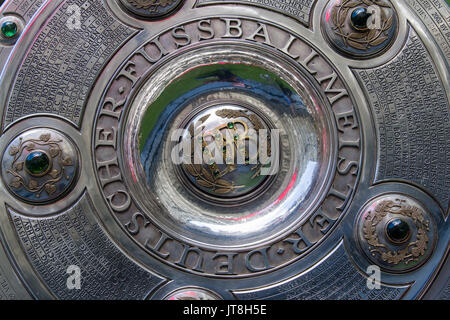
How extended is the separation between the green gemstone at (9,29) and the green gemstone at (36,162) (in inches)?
28.6

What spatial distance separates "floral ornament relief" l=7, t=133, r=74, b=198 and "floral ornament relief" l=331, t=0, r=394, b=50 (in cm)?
180

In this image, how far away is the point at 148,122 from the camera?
3436 mm

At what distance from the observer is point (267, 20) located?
3.31m

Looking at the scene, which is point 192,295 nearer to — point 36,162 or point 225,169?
point 225,169

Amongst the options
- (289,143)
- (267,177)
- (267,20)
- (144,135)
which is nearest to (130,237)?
(144,135)

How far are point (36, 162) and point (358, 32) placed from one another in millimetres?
2073

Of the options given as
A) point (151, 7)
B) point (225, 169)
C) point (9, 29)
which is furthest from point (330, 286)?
point (9, 29)

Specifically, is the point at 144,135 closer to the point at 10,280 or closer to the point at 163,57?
the point at 163,57

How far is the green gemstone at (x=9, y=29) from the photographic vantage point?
3.21 m

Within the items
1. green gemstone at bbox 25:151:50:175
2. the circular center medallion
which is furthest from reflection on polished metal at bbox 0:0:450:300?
the circular center medallion

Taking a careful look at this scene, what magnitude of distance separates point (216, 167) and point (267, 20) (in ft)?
3.24

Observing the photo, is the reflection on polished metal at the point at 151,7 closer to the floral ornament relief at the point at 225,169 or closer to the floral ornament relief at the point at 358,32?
the floral ornament relief at the point at 225,169

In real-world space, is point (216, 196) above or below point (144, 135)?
below

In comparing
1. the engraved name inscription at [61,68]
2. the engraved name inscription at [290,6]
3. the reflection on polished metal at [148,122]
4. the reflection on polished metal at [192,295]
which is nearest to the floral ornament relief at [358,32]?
the reflection on polished metal at [148,122]
